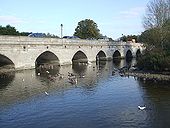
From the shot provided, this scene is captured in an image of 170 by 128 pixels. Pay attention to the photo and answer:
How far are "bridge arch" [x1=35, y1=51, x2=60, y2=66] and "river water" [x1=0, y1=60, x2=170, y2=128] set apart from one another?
19.1 m

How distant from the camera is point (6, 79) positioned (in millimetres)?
52188

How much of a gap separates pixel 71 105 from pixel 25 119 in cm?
677

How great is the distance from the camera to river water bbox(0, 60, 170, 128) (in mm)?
28797

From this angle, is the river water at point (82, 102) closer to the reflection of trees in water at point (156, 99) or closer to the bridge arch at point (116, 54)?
the reflection of trees in water at point (156, 99)

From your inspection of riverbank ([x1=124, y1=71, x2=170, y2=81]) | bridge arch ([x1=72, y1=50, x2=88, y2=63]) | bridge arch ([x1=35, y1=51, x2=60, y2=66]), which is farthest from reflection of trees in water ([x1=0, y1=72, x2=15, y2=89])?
bridge arch ([x1=72, y1=50, x2=88, y2=63])

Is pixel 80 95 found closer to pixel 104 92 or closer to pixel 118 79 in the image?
pixel 104 92

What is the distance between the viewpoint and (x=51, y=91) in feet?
142

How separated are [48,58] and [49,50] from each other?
6.03m

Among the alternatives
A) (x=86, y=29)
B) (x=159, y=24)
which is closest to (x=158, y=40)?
(x=159, y=24)

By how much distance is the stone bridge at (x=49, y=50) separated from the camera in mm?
60094

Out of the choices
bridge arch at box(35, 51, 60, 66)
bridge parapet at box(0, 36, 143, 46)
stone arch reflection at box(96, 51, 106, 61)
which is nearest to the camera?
bridge parapet at box(0, 36, 143, 46)

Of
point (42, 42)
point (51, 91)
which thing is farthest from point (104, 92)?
point (42, 42)

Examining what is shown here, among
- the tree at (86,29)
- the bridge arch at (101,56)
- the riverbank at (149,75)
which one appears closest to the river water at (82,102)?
the riverbank at (149,75)

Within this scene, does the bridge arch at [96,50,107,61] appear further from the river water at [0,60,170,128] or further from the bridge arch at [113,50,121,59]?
the river water at [0,60,170,128]
